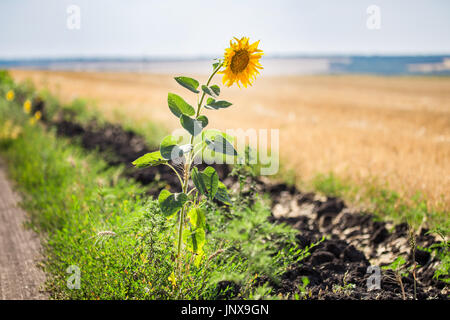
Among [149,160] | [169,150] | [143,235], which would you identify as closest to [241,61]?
[169,150]

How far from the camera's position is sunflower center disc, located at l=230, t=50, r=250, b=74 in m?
1.95

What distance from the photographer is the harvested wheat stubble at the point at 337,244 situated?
2414mm

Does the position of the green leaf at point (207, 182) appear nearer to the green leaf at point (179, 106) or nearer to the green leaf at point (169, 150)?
the green leaf at point (169, 150)

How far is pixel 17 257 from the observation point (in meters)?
3.27

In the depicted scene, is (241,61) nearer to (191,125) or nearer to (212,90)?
(212,90)

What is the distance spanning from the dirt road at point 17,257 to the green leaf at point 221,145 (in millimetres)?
1774

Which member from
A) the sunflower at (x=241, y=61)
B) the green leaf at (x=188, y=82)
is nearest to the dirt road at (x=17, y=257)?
the green leaf at (x=188, y=82)

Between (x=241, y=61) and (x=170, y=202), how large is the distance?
802 mm

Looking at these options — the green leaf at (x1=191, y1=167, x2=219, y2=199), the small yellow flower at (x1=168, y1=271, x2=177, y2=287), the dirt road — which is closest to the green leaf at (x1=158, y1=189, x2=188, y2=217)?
the green leaf at (x1=191, y1=167, x2=219, y2=199)

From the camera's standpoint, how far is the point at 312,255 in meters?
2.79

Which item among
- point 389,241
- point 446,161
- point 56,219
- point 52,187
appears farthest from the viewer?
point 446,161
